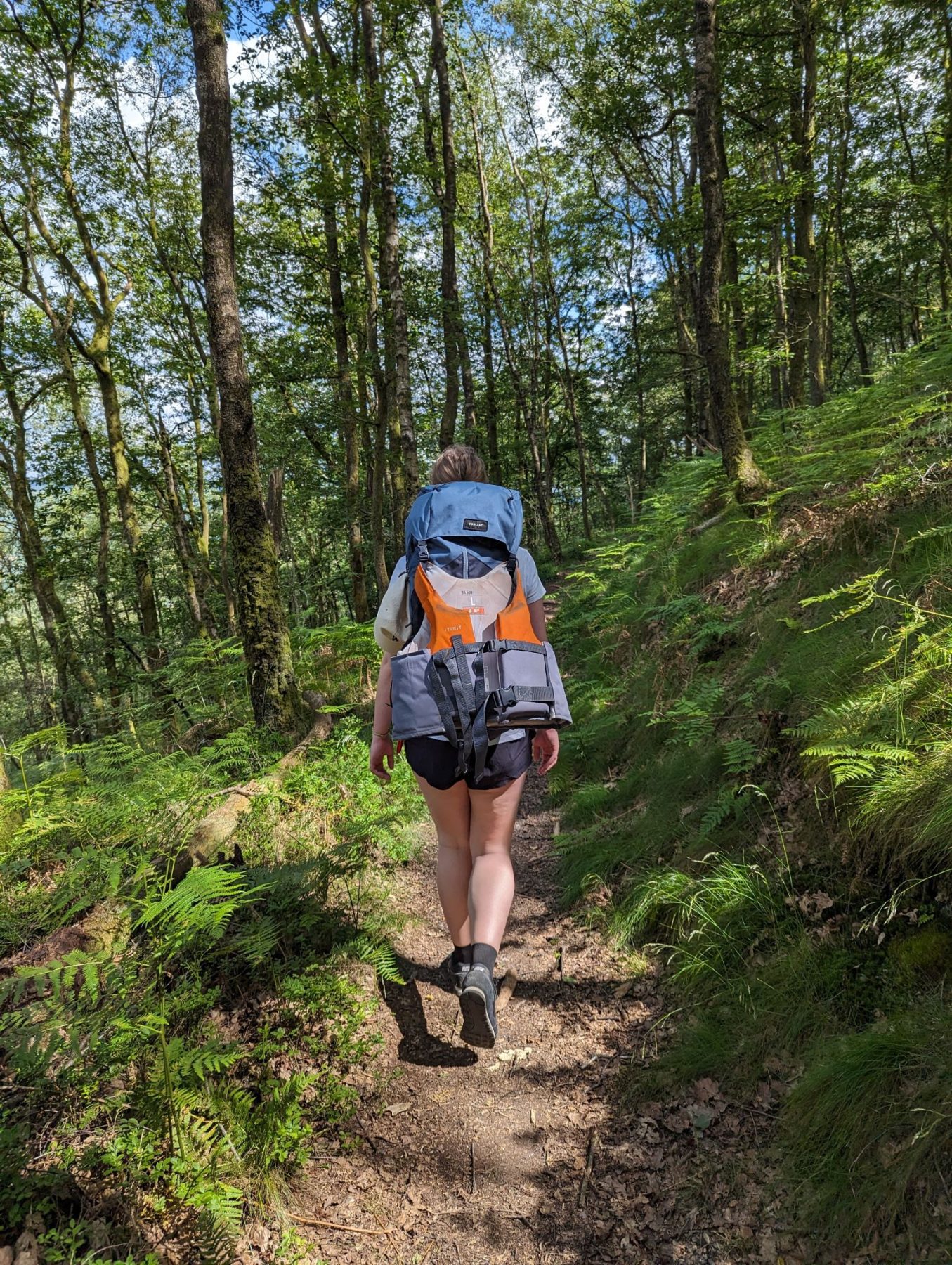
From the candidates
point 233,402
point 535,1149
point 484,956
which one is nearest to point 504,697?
point 484,956

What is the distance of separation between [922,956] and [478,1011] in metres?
1.58

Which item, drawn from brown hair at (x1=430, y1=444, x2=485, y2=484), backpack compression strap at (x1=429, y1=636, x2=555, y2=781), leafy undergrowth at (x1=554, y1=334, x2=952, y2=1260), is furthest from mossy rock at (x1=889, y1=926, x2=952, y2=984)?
brown hair at (x1=430, y1=444, x2=485, y2=484)

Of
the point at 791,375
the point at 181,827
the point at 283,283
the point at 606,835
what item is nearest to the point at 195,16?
the point at 181,827

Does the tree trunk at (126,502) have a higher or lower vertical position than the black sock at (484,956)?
higher

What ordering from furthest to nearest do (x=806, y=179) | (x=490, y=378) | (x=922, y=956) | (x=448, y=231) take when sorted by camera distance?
(x=490, y=378), (x=448, y=231), (x=806, y=179), (x=922, y=956)

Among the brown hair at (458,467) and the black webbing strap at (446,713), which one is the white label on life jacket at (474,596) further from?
the brown hair at (458,467)

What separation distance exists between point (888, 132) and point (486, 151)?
11.3 metres

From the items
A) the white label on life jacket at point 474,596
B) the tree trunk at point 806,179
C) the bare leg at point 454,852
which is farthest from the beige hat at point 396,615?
the tree trunk at point 806,179

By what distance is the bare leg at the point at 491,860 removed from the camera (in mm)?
2605

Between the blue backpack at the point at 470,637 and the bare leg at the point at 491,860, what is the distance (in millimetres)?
258

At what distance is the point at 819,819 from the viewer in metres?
2.71

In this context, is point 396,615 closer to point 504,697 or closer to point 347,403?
point 504,697

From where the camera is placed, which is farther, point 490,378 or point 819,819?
point 490,378

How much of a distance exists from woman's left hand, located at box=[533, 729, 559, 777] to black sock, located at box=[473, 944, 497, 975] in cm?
79
